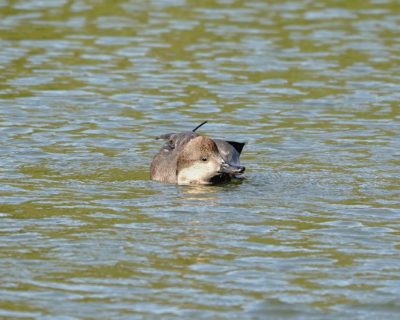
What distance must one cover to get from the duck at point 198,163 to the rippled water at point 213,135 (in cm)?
20

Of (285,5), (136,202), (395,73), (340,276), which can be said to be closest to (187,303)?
(340,276)

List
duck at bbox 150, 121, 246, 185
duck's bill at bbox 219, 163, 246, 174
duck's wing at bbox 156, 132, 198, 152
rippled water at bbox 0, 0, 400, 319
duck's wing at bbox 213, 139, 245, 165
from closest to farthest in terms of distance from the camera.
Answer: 1. rippled water at bbox 0, 0, 400, 319
2. duck's bill at bbox 219, 163, 246, 174
3. duck at bbox 150, 121, 246, 185
4. duck's wing at bbox 213, 139, 245, 165
5. duck's wing at bbox 156, 132, 198, 152

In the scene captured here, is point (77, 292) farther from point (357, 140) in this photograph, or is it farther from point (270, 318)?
point (357, 140)

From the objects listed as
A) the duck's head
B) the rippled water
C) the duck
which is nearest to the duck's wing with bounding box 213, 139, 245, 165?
the duck

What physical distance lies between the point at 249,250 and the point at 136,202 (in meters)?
2.29

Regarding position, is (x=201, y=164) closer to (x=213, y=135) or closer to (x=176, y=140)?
(x=176, y=140)

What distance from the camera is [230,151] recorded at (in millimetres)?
14328

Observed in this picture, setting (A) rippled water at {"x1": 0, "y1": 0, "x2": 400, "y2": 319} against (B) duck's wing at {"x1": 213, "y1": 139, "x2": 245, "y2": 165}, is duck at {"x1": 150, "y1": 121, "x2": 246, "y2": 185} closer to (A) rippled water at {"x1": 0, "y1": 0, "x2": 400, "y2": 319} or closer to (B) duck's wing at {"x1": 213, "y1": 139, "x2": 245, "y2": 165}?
(B) duck's wing at {"x1": 213, "y1": 139, "x2": 245, "y2": 165}

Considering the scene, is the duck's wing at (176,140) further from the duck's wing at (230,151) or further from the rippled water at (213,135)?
the rippled water at (213,135)

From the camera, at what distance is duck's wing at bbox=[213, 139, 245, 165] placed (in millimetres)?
14219

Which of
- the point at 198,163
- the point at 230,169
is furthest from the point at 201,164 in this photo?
the point at 230,169

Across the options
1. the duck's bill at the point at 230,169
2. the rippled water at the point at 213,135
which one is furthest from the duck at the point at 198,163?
the rippled water at the point at 213,135

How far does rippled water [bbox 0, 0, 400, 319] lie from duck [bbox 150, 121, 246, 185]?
204 millimetres

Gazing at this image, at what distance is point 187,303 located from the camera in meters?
9.46
